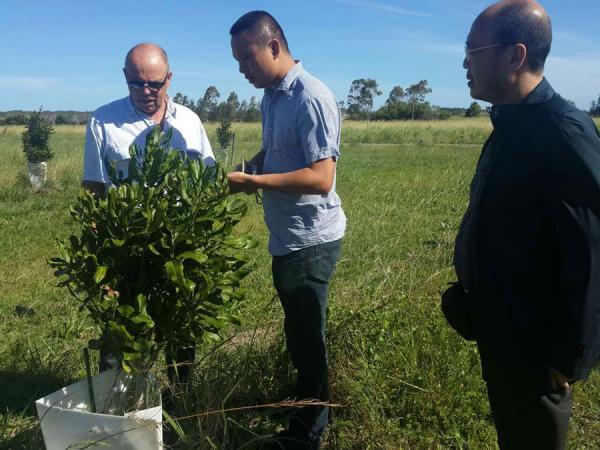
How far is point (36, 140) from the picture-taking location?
13359mm

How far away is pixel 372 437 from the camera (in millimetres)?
3082

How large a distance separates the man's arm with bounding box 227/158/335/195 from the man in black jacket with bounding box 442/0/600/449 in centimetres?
73

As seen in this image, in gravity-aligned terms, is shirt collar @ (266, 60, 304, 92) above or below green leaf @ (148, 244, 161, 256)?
above

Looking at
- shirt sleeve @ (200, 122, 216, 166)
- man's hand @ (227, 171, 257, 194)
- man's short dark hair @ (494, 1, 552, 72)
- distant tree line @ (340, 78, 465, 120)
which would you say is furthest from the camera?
distant tree line @ (340, 78, 465, 120)

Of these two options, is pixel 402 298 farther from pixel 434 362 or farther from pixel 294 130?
pixel 294 130

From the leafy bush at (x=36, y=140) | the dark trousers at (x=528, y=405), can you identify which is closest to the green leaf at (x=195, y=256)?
the dark trousers at (x=528, y=405)

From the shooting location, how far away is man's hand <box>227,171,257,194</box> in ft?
8.63

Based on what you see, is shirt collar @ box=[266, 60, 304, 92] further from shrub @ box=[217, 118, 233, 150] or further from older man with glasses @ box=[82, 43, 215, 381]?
shrub @ box=[217, 118, 233, 150]

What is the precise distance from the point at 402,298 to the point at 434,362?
0.57 metres

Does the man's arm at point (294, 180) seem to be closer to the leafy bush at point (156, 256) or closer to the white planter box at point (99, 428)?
the leafy bush at point (156, 256)

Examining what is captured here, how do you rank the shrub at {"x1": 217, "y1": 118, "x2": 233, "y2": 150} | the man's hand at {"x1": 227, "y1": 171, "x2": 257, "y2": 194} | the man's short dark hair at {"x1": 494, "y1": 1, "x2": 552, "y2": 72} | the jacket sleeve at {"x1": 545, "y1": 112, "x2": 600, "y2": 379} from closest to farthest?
the jacket sleeve at {"x1": 545, "y1": 112, "x2": 600, "y2": 379} < the man's short dark hair at {"x1": 494, "y1": 1, "x2": 552, "y2": 72} < the man's hand at {"x1": 227, "y1": 171, "x2": 257, "y2": 194} < the shrub at {"x1": 217, "y1": 118, "x2": 233, "y2": 150}

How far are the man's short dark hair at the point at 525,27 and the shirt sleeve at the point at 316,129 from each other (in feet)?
2.96

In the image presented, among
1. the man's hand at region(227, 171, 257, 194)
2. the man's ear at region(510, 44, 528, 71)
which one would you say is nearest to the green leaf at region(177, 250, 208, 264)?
the man's hand at region(227, 171, 257, 194)

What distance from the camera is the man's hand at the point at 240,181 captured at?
263cm
